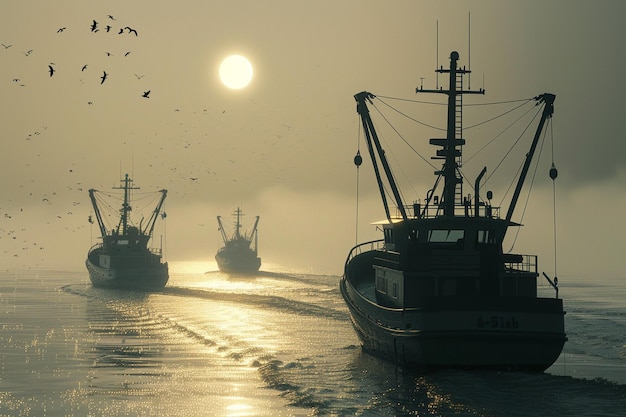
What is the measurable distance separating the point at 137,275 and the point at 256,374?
326 ft

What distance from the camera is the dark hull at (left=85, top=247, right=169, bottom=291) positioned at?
14688 centimetres

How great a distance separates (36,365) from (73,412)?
53.6 ft

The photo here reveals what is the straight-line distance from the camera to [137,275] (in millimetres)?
146875

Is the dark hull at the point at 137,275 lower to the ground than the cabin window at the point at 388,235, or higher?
lower

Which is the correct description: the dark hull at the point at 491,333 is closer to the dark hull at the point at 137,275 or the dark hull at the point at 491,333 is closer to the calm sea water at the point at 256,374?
the calm sea water at the point at 256,374

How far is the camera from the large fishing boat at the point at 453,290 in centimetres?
4503

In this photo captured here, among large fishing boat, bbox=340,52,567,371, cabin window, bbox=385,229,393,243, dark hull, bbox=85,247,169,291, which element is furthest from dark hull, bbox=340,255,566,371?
dark hull, bbox=85,247,169,291

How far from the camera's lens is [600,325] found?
80.1m

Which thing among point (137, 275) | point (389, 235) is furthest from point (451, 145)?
point (137, 275)

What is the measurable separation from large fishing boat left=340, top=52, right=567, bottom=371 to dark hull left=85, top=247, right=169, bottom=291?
9127cm

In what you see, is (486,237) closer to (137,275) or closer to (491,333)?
(491,333)

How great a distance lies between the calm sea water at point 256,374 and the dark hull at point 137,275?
174 ft

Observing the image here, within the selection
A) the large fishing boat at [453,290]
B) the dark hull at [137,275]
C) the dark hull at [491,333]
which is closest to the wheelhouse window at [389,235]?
the large fishing boat at [453,290]

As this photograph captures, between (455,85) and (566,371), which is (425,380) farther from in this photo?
(455,85)
